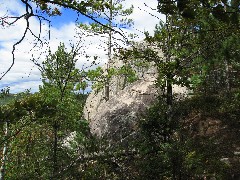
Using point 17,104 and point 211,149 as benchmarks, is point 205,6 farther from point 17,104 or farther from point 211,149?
point 211,149

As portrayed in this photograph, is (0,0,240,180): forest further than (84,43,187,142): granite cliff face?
No

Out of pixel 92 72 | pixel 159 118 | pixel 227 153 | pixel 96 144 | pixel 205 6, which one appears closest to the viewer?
pixel 205 6

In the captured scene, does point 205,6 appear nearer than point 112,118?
Yes

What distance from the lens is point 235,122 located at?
13.4m

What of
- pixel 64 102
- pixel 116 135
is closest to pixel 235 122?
pixel 116 135

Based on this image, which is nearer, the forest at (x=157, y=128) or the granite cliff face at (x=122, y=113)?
the forest at (x=157, y=128)

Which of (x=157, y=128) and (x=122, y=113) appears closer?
(x=157, y=128)

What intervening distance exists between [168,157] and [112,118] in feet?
23.1

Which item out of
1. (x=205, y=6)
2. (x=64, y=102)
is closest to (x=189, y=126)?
(x=64, y=102)

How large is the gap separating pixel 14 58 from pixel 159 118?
22.0 ft

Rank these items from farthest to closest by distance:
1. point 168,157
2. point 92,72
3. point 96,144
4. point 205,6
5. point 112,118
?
point 92,72 → point 112,118 → point 96,144 → point 168,157 → point 205,6

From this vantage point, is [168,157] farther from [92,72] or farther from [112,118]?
[92,72]

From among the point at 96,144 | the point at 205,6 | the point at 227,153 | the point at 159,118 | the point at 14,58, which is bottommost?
the point at 227,153

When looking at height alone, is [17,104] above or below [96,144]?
above
